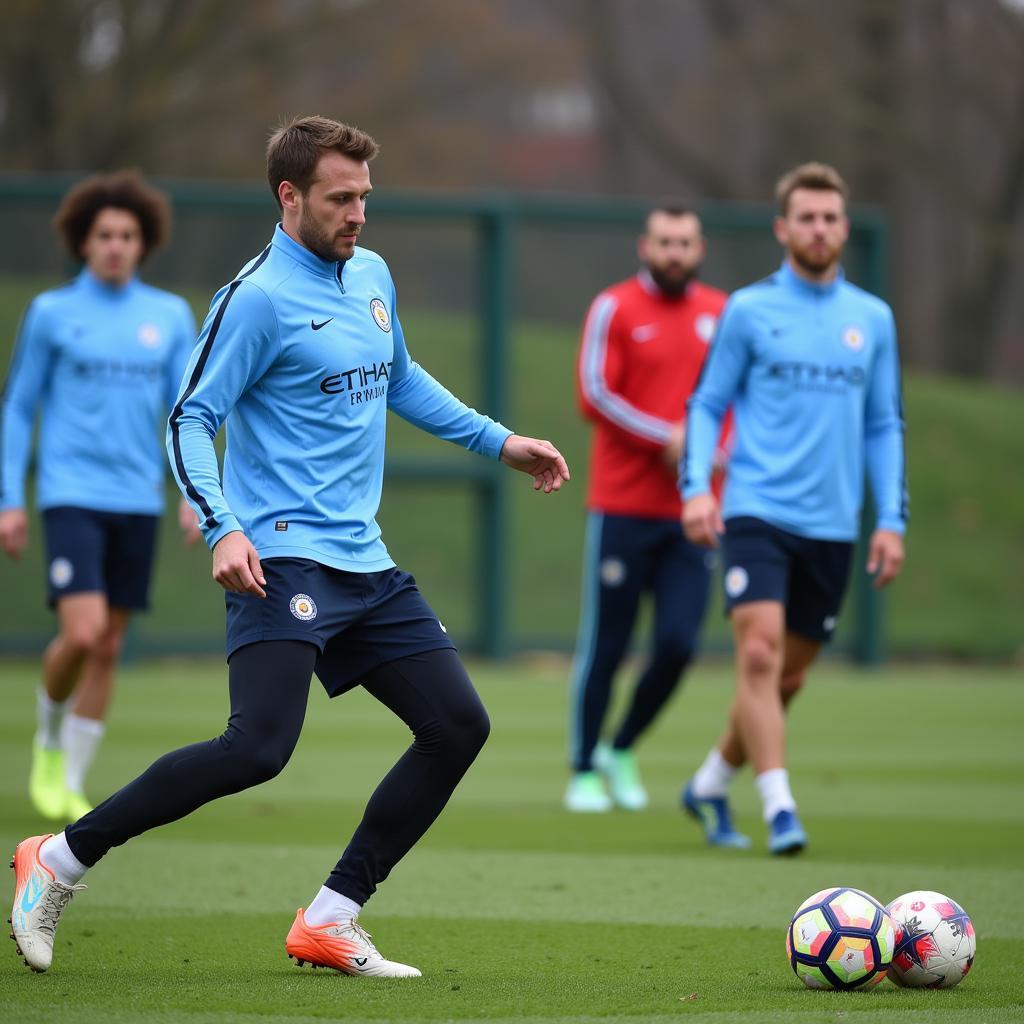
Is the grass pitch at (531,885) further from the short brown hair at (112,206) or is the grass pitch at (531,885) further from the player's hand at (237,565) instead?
the short brown hair at (112,206)

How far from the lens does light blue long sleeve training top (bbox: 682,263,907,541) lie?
7148mm

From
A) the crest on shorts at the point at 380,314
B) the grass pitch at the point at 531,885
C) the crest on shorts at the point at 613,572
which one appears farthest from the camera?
the crest on shorts at the point at 613,572

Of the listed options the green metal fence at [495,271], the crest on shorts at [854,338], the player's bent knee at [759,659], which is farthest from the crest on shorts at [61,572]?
the green metal fence at [495,271]

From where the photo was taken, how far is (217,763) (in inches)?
181

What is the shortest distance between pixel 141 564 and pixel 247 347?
3.49 m

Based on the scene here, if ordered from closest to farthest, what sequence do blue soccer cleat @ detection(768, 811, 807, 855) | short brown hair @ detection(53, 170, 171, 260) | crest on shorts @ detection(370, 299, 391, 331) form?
crest on shorts @ detection(370, 299, 391, 331) → blue soccer cleat @ detection(768, 811, 807, 855) → short brown hair @ detection(53, 170, 171, 260)

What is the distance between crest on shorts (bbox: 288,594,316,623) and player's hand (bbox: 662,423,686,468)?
3.87 m

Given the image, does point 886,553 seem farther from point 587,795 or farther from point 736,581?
point 587,795

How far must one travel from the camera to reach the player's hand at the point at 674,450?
27.4ft

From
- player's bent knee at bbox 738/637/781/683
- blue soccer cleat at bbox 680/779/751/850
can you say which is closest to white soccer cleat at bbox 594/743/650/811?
blue soccer cleat at bbox 680/779/751/850

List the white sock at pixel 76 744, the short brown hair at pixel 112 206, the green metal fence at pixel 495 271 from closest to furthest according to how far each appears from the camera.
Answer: the white sock at pixel 76 744 → the short brown hair at pixel 112 206 → the green metal fence at pixel 495 271

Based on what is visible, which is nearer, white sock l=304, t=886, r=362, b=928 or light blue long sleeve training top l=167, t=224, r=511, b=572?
light blue long sleeve training top l=167, t=224, r=511, b=572

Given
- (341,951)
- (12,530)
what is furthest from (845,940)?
(12,530)

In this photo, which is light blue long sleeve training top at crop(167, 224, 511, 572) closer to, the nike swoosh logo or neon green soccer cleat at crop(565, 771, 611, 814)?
the nike swoosh logo
